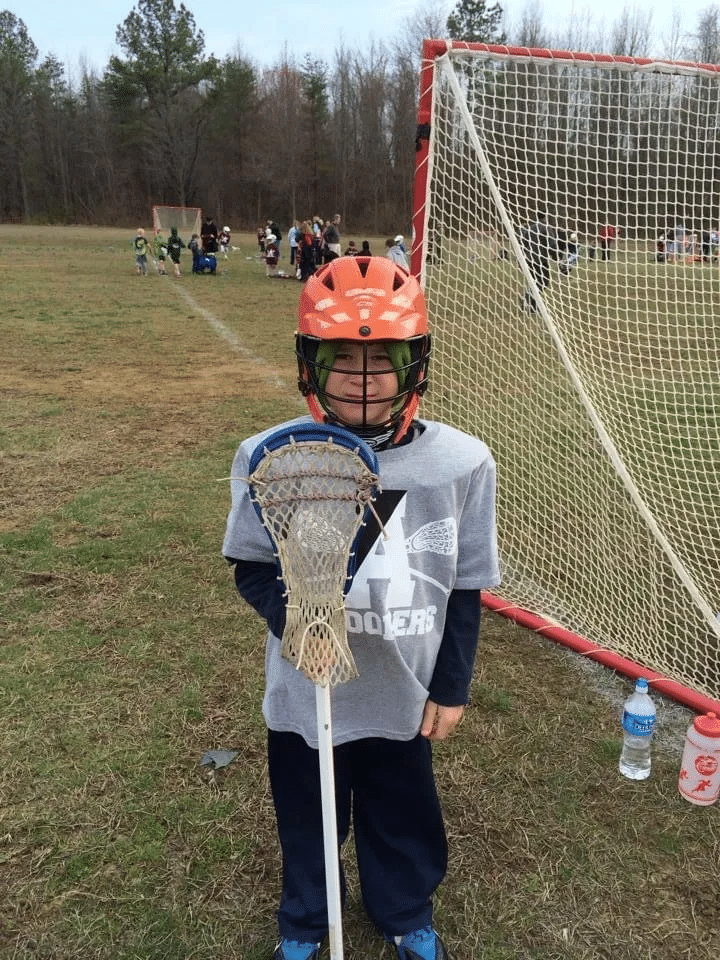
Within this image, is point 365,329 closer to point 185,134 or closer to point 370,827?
point 370,827

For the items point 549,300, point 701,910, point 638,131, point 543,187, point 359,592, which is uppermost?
point 638,131

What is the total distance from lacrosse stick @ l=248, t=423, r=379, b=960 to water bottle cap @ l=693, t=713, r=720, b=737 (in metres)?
1.85

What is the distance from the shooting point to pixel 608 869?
7.95 feet

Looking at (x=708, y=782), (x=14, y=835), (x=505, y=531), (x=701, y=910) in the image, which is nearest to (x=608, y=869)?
(x=701, y=910)

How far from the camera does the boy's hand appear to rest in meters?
1.86

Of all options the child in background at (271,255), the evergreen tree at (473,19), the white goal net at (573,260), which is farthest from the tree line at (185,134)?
the white goal net at (573,260)

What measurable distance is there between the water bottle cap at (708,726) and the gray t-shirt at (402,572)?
54.4 inches

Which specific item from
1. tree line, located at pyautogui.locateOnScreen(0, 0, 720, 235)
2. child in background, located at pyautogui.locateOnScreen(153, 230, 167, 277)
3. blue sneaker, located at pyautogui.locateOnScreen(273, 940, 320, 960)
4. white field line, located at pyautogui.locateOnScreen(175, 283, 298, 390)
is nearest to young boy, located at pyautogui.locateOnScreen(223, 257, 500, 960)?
blue sneaker, located at pyautogui.locateOnScreen(273, 940, 320, 960)

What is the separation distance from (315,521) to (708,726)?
81.8 inches

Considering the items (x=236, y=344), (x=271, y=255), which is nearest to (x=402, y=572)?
(x=236, y=344)

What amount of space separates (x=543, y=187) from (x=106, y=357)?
8.44m

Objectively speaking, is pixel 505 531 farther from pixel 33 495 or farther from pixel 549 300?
pixel 33 495

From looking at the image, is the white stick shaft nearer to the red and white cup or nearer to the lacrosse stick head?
the lacrosse stick head

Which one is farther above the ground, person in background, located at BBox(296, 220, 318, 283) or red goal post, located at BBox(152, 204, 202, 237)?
red goal post, located at BBox(152, 204, 202, 237)
